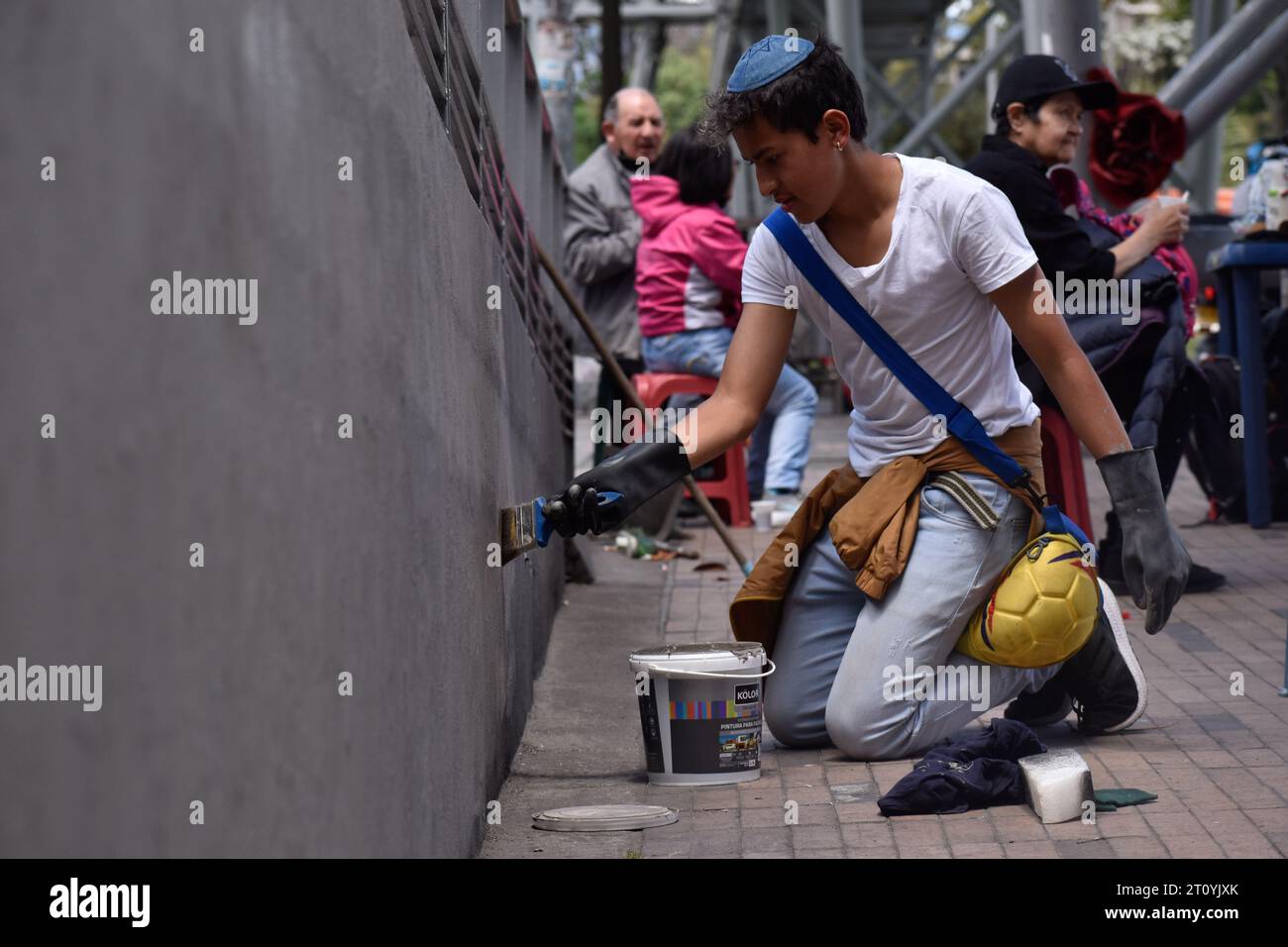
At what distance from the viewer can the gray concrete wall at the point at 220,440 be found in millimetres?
1615

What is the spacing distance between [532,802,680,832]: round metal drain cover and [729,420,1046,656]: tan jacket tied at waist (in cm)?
88

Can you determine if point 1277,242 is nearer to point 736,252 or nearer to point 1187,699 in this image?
point 736,252

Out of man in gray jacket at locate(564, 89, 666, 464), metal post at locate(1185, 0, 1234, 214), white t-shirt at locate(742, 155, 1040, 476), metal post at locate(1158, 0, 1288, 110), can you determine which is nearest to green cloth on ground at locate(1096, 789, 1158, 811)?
white t-shirt at locate(742, 155, 1040, 476)

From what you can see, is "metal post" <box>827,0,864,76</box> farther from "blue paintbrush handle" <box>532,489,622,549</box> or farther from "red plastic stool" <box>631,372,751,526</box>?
"blue paintbrush handle" <box>532,489,622,549</box>

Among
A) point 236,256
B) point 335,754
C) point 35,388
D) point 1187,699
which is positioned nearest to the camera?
point 35,388

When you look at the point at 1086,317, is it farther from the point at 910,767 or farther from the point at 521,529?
the point at 521,529

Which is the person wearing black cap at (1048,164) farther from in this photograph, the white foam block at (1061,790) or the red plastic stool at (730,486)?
the red plastic stool at (730,486)

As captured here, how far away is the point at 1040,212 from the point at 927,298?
6.60 feet

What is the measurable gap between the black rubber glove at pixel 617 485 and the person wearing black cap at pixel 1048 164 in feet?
7.62

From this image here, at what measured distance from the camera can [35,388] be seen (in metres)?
1.61

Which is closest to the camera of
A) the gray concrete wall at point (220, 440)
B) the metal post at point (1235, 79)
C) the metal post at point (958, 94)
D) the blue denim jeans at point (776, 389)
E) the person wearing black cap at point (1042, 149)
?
the gray concrete wall at point (220, 440)

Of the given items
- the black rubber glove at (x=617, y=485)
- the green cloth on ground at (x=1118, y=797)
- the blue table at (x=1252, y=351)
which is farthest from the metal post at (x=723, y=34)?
the green cloth on ground at (x=1118, y=797)
